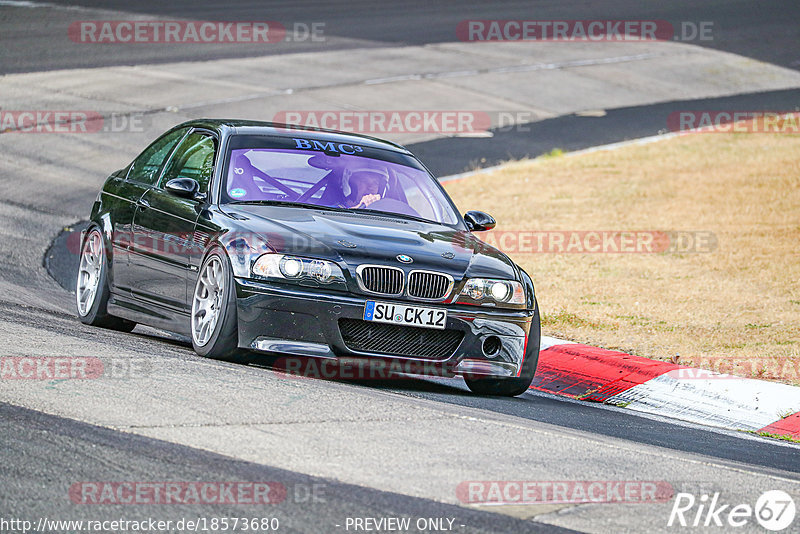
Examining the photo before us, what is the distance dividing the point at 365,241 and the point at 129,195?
2.39 m

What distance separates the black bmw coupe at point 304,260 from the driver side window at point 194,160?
0.04ft

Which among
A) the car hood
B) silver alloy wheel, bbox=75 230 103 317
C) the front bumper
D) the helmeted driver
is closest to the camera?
the front bumper

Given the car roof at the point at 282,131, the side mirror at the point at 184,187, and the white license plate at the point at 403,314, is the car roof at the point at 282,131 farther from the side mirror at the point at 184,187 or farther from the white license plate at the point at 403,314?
the white license plate at the point at 403,314

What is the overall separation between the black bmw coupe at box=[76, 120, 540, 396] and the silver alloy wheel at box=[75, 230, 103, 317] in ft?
0.06

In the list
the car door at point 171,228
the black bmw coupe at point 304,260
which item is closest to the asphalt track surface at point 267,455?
the black bmw coupe at point 304,260

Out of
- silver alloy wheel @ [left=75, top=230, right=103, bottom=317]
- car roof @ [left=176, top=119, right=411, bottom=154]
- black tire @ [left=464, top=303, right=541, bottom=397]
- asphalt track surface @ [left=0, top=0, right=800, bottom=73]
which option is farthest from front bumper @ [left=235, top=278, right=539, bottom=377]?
asphalt track surface @ [left=0, top=0, right=800, bottom=73]

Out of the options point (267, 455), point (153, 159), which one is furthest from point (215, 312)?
point (267, 455)

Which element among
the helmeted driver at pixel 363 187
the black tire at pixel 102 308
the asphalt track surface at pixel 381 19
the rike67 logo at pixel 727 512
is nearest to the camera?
the rike67 logo at pixel 727 512

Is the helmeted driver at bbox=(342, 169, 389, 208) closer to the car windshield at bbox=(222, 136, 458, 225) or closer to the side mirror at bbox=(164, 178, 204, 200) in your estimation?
the car windshield at bbox=(222, 136, 458, 225)

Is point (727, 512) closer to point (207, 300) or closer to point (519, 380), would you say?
point (519, 380)

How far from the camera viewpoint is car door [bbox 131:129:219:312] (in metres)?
8.36

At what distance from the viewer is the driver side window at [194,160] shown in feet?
28.8

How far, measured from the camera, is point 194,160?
905 cm

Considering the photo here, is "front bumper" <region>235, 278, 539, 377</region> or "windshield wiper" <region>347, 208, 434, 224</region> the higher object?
"windshield wiper" <region>347, 208, 434, 224</region>
